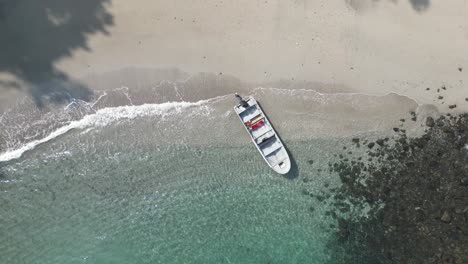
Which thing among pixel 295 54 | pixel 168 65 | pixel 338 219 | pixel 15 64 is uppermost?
pixel 15 64

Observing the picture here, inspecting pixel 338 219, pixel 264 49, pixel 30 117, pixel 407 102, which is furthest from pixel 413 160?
pixel 30 117

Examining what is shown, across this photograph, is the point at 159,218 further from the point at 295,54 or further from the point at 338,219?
the point at 295,54

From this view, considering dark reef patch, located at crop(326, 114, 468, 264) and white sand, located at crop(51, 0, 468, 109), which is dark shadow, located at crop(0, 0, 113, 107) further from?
dark reef patch, located at crop(326, 114, 468, 264)

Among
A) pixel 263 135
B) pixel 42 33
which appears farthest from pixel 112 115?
pixel 263 135

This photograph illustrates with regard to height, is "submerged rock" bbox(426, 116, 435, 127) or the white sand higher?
the white sand

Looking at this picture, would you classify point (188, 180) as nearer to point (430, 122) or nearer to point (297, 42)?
point (297, 42)

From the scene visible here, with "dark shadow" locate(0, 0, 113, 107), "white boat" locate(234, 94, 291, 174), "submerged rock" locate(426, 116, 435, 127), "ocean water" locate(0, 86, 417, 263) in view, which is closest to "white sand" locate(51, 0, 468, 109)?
"dark shadow" locate(0, 0, 113, 107)
